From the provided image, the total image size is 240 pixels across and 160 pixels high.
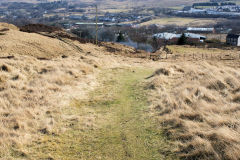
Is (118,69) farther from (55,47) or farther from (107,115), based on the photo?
(55,47)

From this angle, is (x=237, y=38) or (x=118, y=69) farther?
(x=237, y=38)

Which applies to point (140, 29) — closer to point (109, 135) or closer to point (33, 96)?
point (33, 96)

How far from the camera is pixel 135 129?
25.9 ft

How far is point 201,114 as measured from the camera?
8.09 meters

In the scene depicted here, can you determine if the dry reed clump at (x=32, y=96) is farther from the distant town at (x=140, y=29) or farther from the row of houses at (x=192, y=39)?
the row of houses at (x=192, y=39)

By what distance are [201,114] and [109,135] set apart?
10.5 feet

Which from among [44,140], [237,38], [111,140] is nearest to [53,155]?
[44,140]

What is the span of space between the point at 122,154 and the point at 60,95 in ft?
18.2

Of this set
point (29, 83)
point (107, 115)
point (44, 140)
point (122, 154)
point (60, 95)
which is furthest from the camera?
point (29, 83)

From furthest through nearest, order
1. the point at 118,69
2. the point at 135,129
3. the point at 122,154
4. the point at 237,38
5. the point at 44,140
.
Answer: the point at 237,38
the point at 118,69
the point at 135,129
the point at 44,140
the point at 122,154

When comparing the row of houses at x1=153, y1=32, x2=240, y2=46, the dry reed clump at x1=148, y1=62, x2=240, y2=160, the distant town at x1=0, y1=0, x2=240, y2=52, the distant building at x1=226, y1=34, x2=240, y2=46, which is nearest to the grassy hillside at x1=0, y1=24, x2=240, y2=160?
the dry reed clump at x1=148, y1=62, x2=240, y2=160

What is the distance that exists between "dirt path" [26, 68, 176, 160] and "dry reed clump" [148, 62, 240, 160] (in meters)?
0.58

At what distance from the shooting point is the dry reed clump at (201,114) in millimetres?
6112

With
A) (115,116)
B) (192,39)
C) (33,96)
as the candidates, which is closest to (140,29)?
(192,39)
